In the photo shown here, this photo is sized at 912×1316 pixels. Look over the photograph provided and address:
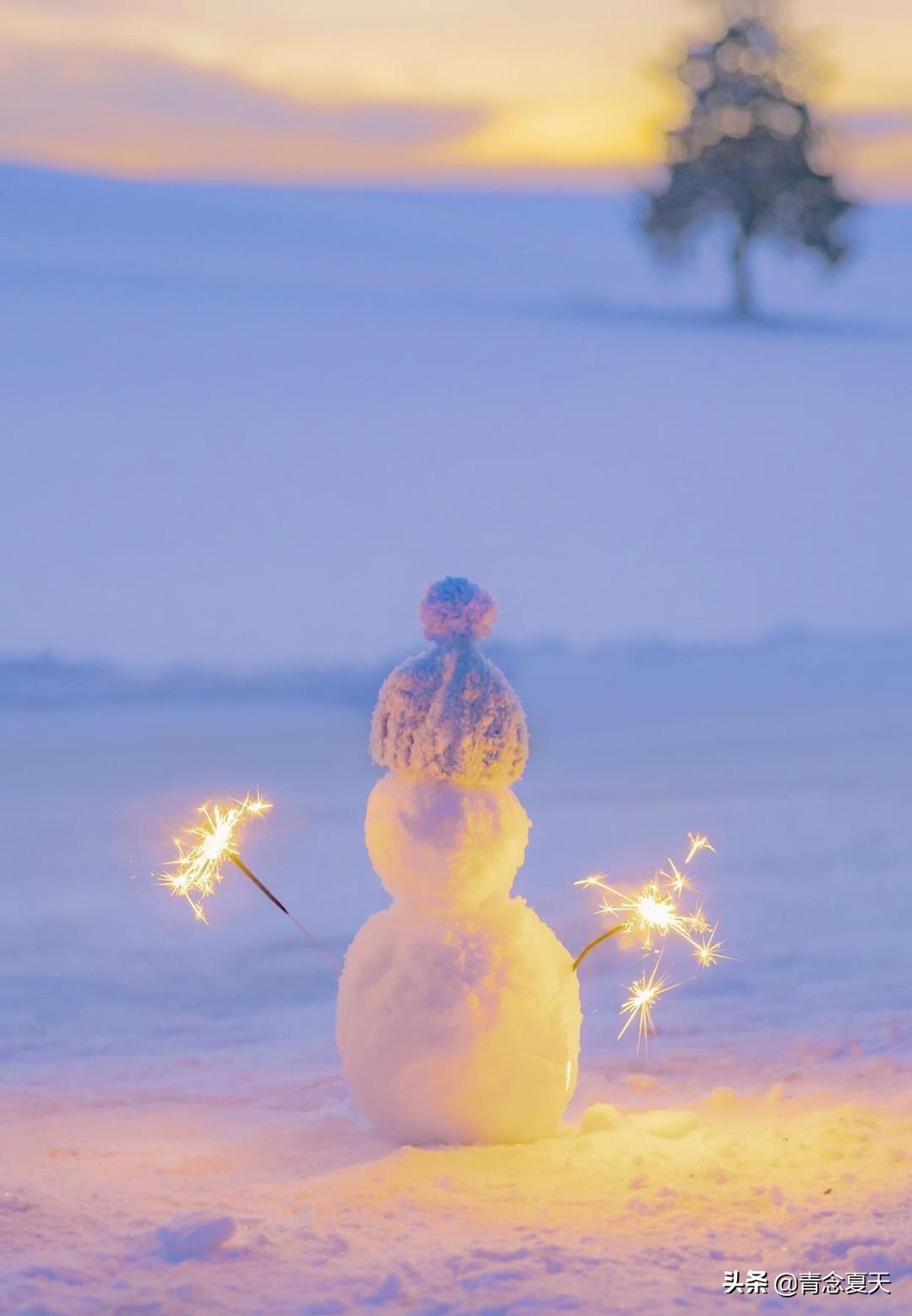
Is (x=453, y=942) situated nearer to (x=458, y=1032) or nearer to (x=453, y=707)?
(x=458, y=1032)

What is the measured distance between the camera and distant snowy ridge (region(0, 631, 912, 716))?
13.7 m

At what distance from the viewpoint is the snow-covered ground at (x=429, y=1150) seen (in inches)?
134

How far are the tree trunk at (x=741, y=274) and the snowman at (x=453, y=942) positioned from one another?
20.0m

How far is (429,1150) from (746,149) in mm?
20064

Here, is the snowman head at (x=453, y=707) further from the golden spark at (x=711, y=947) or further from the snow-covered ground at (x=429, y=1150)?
the golden spark at (x=711, y=947)

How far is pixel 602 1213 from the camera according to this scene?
368cm

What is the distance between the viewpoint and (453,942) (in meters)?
4.25

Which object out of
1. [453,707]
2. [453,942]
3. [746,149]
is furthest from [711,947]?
[746,149]

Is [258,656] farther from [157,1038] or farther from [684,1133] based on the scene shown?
[684,1133]

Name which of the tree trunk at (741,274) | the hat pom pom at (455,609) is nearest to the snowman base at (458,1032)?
the hat pom pom at (455,609)

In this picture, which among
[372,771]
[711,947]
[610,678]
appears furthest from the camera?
[610,678]

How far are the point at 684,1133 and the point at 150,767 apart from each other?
713 cm

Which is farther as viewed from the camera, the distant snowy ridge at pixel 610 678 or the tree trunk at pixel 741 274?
the tree trunk at pixel 741 274

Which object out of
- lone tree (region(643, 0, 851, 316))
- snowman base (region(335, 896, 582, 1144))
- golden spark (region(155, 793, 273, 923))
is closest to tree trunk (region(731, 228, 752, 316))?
lone tree (region(643, 0, 851, 316))
